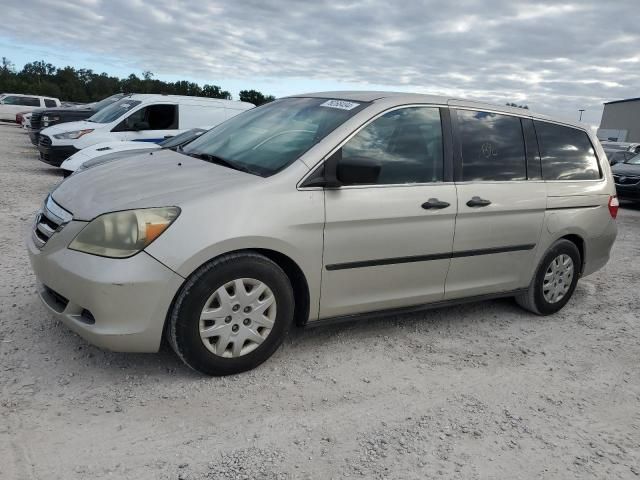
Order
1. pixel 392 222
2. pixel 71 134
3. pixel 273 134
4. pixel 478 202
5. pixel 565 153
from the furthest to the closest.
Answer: pixel 71 134
pixel 565 153
pixel 478 202
pixel 273 134
pixel 392 222

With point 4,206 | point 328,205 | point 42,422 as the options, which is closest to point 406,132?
point 328,205

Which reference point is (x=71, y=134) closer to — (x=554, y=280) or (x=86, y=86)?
(x=554, y=280)

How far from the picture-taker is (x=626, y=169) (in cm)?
1354

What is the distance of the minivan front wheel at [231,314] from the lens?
313cm

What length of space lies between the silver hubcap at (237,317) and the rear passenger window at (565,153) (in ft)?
8.76

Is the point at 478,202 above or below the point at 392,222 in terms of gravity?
above

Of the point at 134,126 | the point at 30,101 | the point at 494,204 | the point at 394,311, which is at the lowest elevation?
the point at 394,311

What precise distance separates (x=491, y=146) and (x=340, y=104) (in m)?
1.24

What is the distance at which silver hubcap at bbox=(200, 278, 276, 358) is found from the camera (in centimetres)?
321

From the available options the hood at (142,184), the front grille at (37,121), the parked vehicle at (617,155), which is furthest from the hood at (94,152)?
the parked vehicle at (617,155)

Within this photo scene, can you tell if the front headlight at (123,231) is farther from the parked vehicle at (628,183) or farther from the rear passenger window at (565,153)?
the parked vehicle at (628,183)

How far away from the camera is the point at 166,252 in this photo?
302 centimetres

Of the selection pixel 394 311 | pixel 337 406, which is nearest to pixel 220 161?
pixel 394 311

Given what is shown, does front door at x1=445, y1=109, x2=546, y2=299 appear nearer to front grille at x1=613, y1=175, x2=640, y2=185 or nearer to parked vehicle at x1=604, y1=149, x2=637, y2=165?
front grille at x1=613, y1=175, x2=640, y2=185
